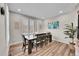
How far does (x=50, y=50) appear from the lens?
6.29 feet

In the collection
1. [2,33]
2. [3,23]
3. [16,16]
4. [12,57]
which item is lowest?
[12,57]

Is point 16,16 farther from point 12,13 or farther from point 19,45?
point 19,45

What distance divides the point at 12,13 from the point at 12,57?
833mm

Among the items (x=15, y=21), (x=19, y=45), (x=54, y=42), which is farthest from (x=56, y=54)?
(x=15, y=21)

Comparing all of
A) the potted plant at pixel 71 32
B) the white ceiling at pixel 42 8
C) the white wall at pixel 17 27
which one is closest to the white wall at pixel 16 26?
the white wall at pixel 17 27

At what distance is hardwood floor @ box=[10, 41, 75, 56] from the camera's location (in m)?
1.88

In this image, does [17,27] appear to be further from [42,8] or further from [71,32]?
[71,32]

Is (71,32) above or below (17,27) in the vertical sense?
below

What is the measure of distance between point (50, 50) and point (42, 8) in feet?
2.69

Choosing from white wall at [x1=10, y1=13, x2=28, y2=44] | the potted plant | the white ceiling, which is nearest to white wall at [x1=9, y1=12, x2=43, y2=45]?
white wall at [x1=10, y1=13, x2=28, y2=44]

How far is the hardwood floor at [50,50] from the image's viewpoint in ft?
6.16

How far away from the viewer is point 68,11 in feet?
6.13

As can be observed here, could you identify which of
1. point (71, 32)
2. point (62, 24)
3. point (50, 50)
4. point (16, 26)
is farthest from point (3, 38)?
point (71, 32)

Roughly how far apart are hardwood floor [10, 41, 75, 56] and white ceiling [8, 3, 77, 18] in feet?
1.94
